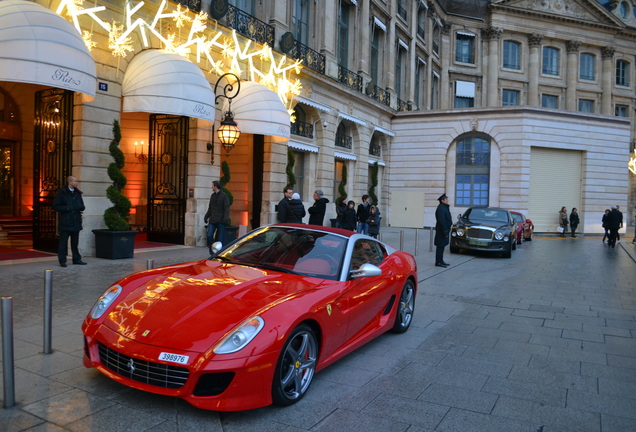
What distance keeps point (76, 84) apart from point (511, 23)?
1643 inches

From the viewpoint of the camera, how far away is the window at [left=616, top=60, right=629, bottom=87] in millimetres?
46781

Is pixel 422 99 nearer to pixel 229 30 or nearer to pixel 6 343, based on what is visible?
pixel 229 30

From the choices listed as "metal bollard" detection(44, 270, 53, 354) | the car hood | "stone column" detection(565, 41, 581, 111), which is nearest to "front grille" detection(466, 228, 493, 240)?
the car hood

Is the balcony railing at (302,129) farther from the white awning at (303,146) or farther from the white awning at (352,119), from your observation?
the white awning at (352,119)

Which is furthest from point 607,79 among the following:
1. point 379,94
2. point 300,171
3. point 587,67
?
point 300,171

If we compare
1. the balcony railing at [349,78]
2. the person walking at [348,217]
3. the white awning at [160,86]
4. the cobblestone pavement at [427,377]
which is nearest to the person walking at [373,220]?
the person walking at [348,217]

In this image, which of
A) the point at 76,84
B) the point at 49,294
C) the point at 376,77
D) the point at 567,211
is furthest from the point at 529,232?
the point at 49,294

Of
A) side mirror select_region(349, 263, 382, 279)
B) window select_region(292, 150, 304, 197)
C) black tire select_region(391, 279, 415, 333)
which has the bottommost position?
black tire select_region(391, 279, 415, 333)

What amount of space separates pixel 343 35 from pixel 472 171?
11238mm

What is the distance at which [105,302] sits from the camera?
13.7 feet

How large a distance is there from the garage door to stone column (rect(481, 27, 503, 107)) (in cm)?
1417

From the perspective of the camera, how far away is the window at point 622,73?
4678cm

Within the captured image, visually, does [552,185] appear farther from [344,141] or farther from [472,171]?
[344,141]

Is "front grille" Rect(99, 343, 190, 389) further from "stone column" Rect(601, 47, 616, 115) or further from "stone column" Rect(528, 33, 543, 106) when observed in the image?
"stone column" Rect(601, 47, 616, 115)
